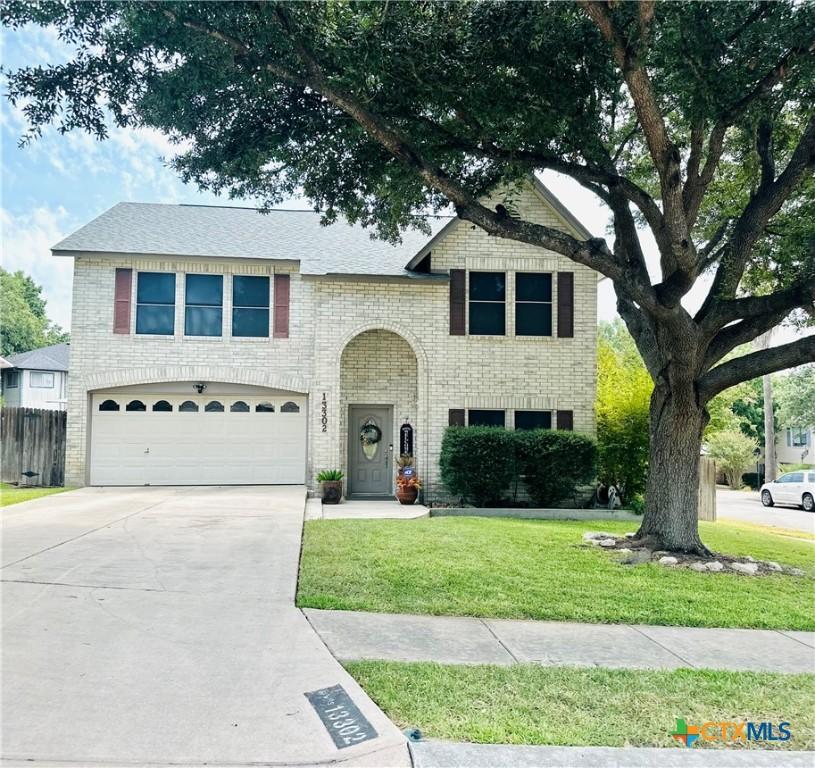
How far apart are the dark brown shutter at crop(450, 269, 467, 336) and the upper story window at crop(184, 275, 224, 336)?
5847mm

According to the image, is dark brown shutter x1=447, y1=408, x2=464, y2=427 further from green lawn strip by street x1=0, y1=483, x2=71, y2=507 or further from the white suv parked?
the white suv parked

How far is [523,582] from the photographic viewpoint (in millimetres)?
7848

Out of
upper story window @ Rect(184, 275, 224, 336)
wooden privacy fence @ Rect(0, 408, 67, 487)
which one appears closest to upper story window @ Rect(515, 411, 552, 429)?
upper story window @ Rect(184, 275, 224, 336)

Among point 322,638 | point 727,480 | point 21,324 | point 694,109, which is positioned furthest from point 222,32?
point 21,324

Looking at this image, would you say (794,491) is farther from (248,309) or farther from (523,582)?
(523,582)

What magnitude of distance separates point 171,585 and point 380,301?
10.8 m

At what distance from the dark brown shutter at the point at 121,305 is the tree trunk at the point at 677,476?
1260 centimetres

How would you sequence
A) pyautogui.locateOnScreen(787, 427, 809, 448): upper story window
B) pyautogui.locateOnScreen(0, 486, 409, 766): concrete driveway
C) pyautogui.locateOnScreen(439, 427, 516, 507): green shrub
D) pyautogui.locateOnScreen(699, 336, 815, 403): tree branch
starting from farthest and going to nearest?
pyautogui.locateOnScreen(787, 427, 809, 448): upper story window → pyautogui.locateOnScreen(439, 427, 516, 507): green shrub → pyautogui.locateOnScreen(699, 336, 815, 403): tree branch → pyautogui.locateOnScreen(0, 486, 409, 766): concrete driveway

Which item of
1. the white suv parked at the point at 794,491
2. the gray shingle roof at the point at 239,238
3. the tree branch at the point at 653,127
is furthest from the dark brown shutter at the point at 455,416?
the white suv parked at the point at 794,491

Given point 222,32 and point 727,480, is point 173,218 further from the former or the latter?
point 727,480

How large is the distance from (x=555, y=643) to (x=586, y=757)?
7.20ft

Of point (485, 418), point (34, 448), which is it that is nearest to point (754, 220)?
point (485, 418)

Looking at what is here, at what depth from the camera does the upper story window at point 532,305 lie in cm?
1706

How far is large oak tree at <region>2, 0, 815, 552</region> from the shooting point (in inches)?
310
